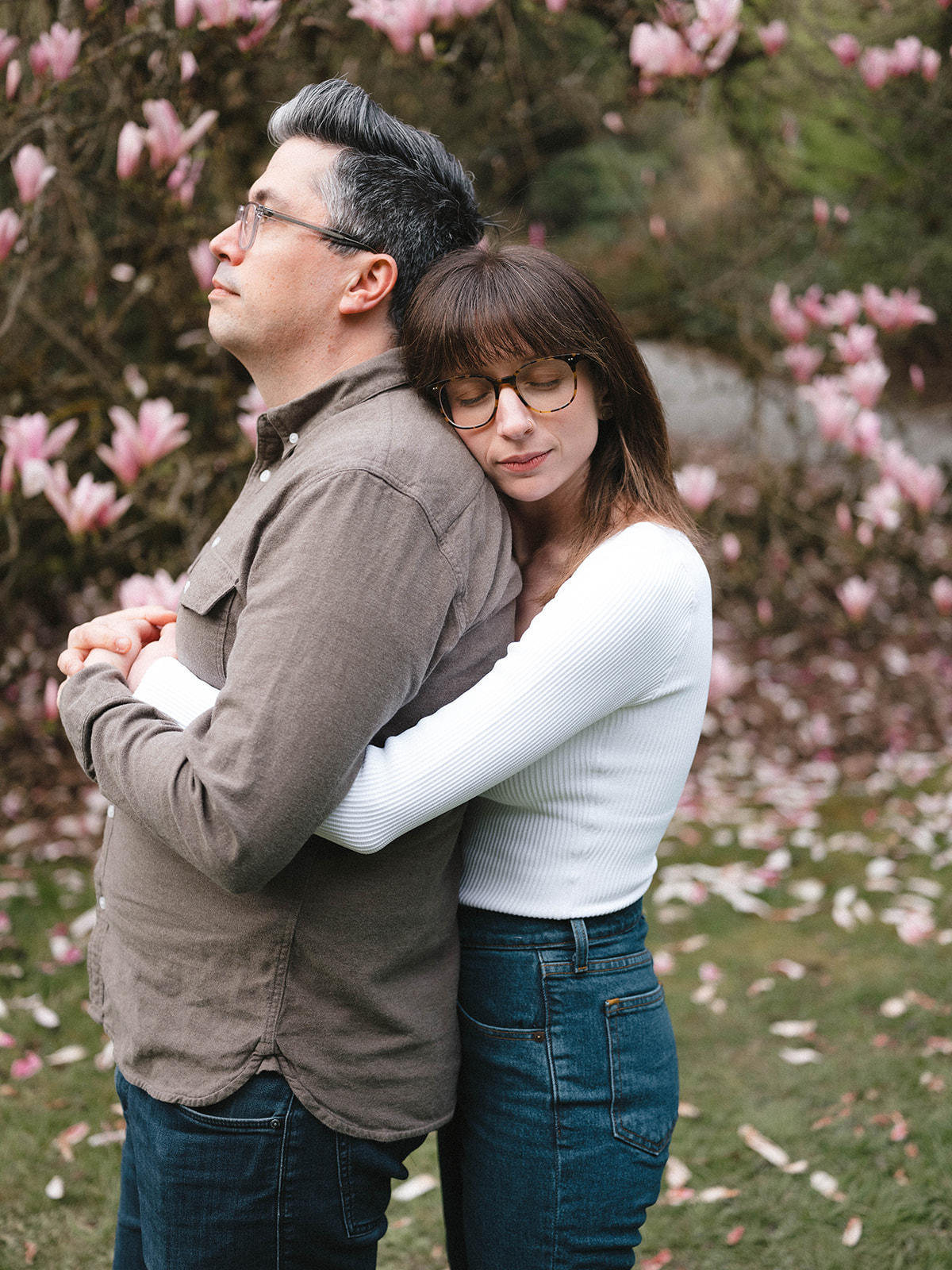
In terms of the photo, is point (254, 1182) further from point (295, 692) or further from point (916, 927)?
point (916, 927)

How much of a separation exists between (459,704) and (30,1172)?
2.03 m

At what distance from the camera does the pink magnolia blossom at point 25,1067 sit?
2951 millimetres

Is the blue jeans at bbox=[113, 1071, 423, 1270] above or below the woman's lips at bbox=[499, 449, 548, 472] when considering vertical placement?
below

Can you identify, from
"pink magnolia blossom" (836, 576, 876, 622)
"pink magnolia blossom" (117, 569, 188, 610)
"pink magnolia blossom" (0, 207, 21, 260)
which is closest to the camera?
"pink magnolia blossom" (117, 569, 188, 610)

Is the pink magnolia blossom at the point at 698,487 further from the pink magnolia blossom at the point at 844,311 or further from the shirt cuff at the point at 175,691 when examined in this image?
the shirt cuff at the point at 175,691

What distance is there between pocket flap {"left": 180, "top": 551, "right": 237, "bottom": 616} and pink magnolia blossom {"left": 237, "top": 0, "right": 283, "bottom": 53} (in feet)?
5.55

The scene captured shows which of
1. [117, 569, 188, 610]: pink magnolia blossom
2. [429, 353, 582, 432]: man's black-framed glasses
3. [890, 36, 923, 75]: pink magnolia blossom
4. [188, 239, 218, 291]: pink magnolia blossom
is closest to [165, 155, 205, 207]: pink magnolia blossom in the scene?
[188, 239, 218, 291]: pink magnolia blossom

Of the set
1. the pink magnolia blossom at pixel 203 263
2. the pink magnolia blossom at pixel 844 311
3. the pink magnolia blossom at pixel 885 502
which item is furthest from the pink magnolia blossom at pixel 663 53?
the pink magnolia blossom at pixel 885 502

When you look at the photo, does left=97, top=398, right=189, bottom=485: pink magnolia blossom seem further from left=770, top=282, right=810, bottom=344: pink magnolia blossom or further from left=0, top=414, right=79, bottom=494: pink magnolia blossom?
left=770, top=282, right=810, bottom=344: pink magnolia blossom

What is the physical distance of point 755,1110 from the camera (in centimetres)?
286

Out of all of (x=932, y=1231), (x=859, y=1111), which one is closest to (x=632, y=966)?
(x=932, y=1231)

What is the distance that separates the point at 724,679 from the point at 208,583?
2.86 m

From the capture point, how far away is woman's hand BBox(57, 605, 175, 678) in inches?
54.1

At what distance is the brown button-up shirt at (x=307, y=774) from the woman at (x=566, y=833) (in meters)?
0.06
